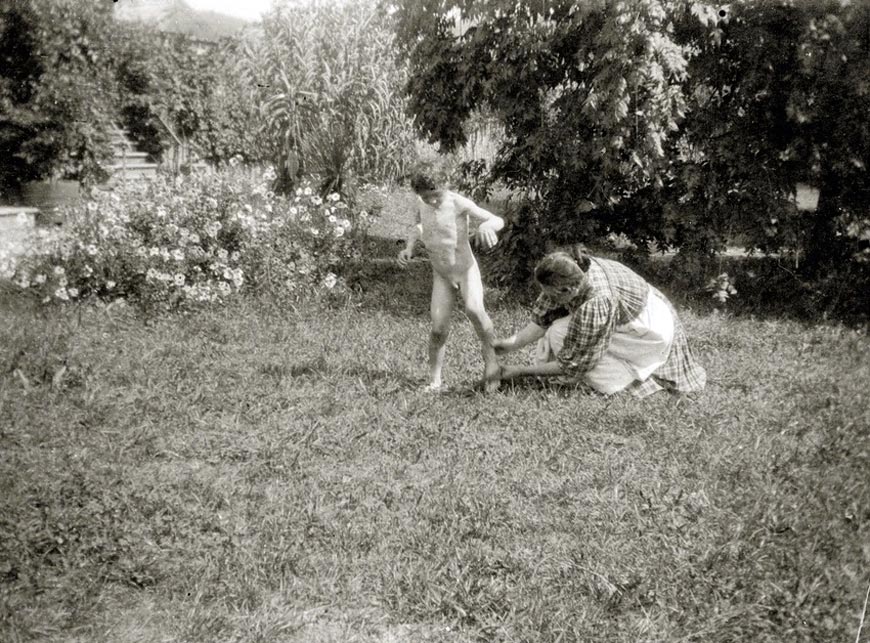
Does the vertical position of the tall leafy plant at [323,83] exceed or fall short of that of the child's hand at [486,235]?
it exceeds it

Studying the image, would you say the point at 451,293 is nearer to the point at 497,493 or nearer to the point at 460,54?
the point at 497,493

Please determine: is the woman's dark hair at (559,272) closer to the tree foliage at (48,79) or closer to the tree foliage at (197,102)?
the tree foliage at (48,79)

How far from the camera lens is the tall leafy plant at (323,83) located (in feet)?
28.9

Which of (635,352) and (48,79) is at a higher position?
(48,79)

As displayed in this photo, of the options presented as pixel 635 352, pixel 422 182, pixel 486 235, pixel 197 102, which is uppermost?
pixel 197 102

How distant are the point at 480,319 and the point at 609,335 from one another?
0.79m

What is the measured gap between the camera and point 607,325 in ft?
16.1

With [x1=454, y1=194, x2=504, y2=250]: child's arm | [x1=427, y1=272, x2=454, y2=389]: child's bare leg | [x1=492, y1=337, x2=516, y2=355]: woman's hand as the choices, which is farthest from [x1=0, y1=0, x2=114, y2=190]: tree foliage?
[x1=492, y1=337, x2=516, y2=355]: woman's hand

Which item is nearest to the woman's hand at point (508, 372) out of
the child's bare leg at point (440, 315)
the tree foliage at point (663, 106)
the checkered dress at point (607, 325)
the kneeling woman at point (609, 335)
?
the kneeling woman at point (609, 335)

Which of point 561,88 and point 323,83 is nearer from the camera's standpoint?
point 561,88

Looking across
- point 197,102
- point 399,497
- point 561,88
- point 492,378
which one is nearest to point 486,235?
point 492,378

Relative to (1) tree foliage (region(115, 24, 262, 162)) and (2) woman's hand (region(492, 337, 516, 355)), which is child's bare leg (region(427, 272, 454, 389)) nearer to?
(2) woman's hand (region(492, 337, 516, 355))

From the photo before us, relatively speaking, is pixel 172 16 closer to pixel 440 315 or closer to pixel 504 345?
pixel 440 315

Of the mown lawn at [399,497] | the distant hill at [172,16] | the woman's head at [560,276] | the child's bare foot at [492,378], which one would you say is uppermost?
the distant hill at [172,16]
